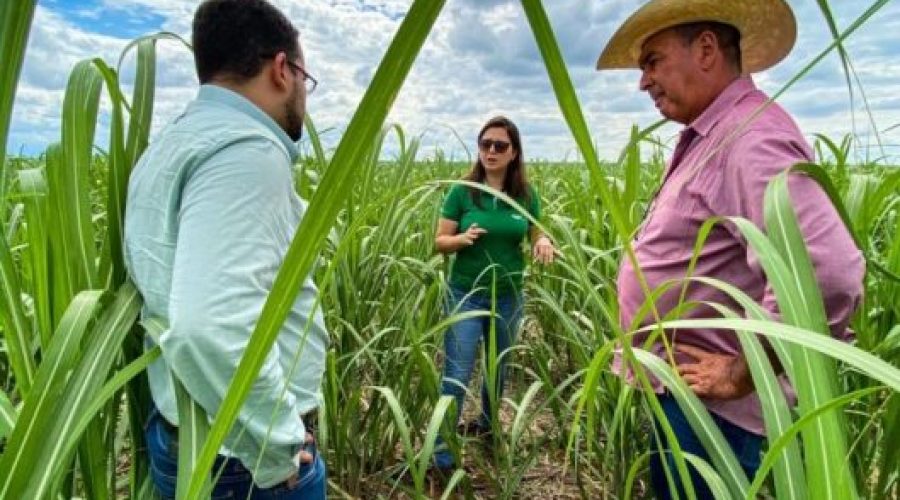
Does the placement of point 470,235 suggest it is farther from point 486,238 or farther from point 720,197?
point 720,197

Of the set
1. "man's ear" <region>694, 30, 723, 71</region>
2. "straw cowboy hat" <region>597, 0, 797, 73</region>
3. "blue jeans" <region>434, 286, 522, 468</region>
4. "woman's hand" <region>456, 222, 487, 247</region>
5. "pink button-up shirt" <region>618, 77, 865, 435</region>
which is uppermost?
"straw cowboy hat" <region>597, 0, 797, 73</region>

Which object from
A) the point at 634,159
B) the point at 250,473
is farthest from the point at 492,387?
the point at 250,473

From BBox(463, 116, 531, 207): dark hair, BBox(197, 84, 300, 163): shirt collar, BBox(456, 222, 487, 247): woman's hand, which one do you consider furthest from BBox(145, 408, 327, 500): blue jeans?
BBox(463, 116, 531, 207): dark hair

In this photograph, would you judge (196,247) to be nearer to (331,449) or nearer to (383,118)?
(383,118)

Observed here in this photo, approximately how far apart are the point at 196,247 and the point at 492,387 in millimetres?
981

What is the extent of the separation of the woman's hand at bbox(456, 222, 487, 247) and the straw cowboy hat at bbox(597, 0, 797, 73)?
3.29 ft

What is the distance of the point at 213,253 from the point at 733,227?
0.84m

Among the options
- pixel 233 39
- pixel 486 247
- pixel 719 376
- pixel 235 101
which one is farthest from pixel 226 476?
pixel 486 247

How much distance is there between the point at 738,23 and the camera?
4.26 feet

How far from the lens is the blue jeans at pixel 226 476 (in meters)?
0.86

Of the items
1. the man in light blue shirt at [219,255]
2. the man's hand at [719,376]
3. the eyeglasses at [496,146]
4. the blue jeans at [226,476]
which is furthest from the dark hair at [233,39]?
the eyeglasses at [496,146]

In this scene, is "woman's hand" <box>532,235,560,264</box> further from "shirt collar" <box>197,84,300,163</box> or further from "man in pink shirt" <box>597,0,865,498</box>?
"shirt collar" <box>197,84,300,163</box>

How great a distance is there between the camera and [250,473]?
968 millimetres

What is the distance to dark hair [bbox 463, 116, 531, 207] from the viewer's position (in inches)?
104
